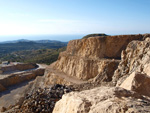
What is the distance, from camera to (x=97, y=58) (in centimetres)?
2325

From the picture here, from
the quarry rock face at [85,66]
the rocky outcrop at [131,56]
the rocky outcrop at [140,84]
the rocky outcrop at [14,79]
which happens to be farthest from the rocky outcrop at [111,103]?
the rocky outcrop at [14,79]

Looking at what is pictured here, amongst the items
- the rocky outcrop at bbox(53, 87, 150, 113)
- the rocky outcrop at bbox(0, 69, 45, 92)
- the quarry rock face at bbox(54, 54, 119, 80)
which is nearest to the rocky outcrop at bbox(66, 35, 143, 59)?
the quarry rock face at bbox(54, 54, 119, 80)

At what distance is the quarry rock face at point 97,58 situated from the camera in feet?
65.7

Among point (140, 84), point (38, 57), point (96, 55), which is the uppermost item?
point (140, 84)

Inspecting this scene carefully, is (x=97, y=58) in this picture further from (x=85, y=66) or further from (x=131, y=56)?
(x=131, y=56)

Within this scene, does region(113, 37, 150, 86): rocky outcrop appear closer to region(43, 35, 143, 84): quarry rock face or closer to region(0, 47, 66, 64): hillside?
region(43, 35, 143, 84): quarry rock face

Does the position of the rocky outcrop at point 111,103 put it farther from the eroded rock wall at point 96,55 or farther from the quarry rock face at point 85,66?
the quarry rock face at point 85,66

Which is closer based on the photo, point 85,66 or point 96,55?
point 85,66

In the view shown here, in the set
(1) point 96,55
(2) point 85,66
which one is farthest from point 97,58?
(2) point 85,66

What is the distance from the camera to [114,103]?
365cm

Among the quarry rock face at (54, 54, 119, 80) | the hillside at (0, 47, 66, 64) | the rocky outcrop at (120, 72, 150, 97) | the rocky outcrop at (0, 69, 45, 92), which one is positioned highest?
the rocky outcrop at (120, 72, 150, 97)

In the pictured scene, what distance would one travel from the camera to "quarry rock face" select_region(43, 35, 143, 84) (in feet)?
65.7

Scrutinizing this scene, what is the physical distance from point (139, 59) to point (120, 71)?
272 cm

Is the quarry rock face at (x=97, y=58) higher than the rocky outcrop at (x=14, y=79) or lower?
higher
